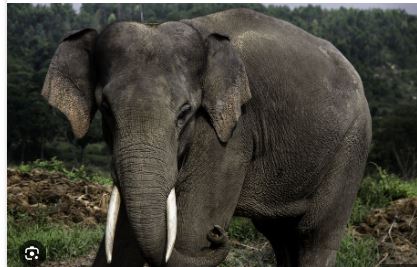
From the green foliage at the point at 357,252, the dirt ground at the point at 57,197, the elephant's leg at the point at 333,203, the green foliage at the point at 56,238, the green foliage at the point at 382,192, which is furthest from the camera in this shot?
the green foliage at the point at 382,192

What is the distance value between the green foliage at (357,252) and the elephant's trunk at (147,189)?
2769 millimetres

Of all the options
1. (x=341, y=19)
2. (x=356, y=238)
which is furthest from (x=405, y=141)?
(x=341, y=19)

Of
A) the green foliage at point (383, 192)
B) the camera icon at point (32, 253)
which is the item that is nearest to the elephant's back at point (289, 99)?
the camera icon at point (32, 253)

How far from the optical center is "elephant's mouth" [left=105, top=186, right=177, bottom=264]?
11.6 ft

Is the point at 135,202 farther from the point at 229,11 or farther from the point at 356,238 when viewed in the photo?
the point at 356,238

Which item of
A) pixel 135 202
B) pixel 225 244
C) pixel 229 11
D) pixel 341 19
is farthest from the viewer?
pixel 341 19

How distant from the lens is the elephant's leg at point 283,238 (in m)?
4.88

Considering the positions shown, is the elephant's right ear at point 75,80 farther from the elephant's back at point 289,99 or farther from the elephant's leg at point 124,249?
the elephant's back at point 289,99

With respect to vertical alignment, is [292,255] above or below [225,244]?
below

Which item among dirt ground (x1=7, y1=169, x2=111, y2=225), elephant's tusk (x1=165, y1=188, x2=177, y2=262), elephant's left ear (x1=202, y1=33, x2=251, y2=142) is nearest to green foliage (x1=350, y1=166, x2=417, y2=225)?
dirt ground (x1=7, y1=169, x2=111, y2=225)

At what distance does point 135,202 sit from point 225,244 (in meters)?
0.59

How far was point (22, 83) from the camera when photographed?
39.9 meters

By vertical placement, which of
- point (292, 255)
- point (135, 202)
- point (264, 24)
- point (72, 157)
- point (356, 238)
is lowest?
point (72, 157)

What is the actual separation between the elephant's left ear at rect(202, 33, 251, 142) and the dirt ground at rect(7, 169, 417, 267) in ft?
8.02
